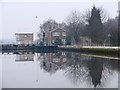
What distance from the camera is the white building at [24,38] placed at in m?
99.8

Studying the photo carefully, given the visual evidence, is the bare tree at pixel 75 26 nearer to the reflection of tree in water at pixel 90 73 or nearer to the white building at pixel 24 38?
the white building at pixel 24 38

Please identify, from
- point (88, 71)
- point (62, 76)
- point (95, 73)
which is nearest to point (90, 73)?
point (95, 73)

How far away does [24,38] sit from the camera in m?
99.9

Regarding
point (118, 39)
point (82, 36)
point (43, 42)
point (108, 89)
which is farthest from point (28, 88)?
point (43, 42)

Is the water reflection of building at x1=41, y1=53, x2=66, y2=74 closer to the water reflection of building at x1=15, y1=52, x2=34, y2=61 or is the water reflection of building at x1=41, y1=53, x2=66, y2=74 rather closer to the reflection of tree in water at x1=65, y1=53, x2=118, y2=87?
the reflection of tree in water at x1=65, y1=53, x2=118, y2=87

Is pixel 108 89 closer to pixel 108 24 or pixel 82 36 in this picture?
pixel 108 24

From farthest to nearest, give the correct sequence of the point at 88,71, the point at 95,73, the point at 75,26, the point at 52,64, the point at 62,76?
1. the point at 75,26
2. the point at 52,64
3. the point at 88,71
4. the point at 95,73
5. the point at 62,76

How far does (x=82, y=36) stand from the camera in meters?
68.9

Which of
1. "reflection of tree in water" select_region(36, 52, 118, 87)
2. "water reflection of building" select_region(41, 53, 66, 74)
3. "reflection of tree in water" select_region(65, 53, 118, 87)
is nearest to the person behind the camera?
"reflection of tree in water" select_region(65, 53, 118, 87)

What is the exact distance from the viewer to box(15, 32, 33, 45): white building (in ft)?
327

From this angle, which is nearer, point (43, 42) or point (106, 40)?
point (106, 40)

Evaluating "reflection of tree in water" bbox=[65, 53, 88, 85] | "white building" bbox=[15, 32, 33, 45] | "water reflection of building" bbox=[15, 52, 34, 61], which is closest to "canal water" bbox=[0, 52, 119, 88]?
"reflection of tree in water" bbox=[65, 53, 88, 85]

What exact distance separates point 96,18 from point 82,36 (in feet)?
35.9

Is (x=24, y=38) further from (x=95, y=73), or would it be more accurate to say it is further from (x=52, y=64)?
(x=95, y=73)
